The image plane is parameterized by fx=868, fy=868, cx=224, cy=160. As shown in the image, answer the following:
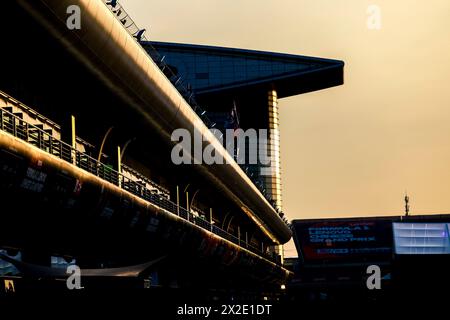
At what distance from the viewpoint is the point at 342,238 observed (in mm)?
166125

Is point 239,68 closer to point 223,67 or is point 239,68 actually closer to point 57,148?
point 223,67

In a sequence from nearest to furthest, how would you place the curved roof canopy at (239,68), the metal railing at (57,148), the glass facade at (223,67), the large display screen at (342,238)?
the metal railing at (57,148) < the large display screen at (342,238) < the curved roof canopy at (239,68) < the glass facade at (223,67)

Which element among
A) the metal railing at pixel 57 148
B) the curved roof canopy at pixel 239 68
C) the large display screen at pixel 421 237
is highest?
the curved roof canopy at pixel 239 68

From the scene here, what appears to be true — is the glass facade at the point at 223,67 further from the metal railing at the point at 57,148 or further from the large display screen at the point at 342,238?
the metal railing at the point at 57,148

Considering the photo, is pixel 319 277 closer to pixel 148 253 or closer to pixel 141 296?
pixel 148 253

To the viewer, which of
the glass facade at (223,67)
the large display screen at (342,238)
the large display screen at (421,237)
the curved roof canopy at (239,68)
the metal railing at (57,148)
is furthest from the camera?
the glass facade at (223,67)

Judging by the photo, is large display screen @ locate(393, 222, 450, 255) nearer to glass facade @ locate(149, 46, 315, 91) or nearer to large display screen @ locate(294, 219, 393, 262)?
large display screen @ locate(294, 219, 393, 262)

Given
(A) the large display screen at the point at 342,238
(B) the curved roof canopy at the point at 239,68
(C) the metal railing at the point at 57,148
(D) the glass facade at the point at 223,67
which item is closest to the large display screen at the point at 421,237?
(C) the metal railing at the point at 57,148

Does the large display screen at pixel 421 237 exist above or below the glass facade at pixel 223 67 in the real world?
below

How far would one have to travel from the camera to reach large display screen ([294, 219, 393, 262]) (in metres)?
166

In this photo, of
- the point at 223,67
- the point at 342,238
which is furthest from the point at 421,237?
the point at 223,67

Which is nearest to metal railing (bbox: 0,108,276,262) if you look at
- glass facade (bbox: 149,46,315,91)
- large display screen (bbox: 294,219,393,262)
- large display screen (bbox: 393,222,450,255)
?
large display screen (bbox: 393,222,450,255)

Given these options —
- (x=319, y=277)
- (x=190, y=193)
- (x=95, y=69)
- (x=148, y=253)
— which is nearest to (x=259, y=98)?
(x=319, y=277)

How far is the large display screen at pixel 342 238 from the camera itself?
165750 millimetres
